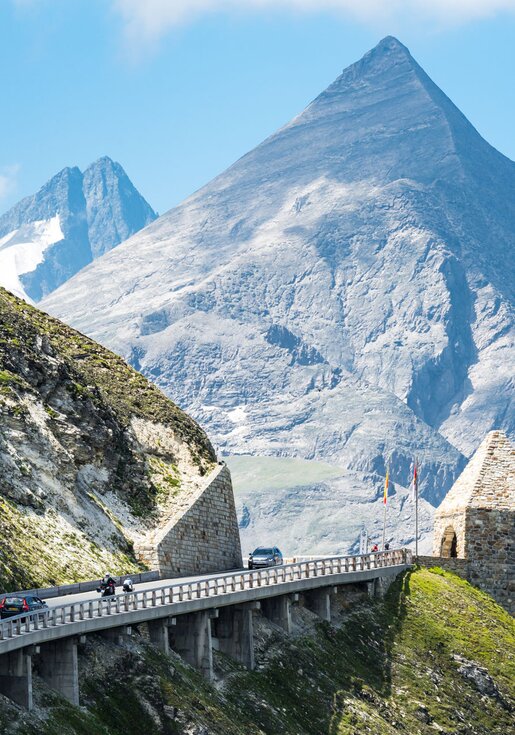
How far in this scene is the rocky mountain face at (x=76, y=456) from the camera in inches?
3767

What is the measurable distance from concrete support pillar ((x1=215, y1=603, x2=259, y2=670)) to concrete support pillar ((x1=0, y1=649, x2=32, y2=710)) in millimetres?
22057

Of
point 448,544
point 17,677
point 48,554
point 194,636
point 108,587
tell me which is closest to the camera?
point 17,677

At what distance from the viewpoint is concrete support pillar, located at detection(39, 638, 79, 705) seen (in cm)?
6412

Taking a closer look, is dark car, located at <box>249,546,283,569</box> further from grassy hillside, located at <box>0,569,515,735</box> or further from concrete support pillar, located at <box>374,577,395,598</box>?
grassy hillside, located at <box>0,569,515,735</box>

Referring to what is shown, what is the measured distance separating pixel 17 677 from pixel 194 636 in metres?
17.0

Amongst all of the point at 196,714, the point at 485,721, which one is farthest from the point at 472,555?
the point at 196,714

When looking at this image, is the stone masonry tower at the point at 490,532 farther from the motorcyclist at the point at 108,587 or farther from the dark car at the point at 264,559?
the motorcyclist at the point at 108,587

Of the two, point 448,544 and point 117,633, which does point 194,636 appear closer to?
point 117,633

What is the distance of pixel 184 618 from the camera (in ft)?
253

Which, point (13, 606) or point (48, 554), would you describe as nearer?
point (13, 606)

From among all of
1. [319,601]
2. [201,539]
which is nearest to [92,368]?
[201,539]

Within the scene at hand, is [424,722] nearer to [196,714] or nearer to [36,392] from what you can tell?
[196,714]

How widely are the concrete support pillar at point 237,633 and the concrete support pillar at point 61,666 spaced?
18.5m

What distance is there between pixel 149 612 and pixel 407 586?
126 ft
